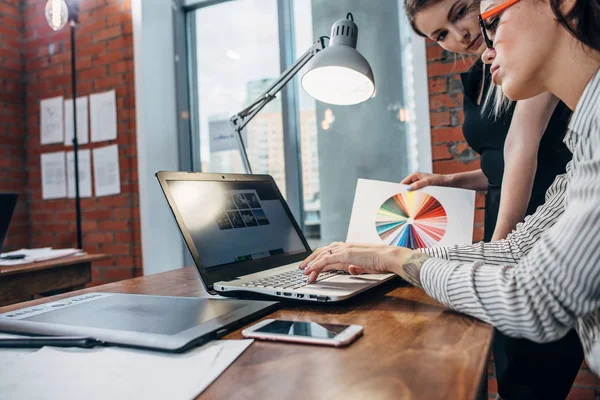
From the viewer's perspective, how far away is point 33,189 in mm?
2975

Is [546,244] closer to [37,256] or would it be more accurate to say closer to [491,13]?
[491,13]

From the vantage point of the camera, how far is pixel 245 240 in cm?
103

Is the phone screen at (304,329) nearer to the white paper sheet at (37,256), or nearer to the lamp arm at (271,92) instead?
the lamp arm at (271,92)

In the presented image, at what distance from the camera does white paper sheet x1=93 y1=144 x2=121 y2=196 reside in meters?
2.61

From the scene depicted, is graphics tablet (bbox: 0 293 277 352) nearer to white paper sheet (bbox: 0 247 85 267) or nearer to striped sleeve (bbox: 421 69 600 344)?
striped sleeve (bbox: 421 69 600 344)

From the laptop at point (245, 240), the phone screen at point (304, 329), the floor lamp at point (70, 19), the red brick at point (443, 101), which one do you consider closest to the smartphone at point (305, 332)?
the phone screen at point (304, 329)

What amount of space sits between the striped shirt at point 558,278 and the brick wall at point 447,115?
122cm

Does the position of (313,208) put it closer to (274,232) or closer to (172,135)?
(172,135)

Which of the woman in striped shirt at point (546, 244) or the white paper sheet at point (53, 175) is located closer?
the woman in striped shirt at point (546, 244)

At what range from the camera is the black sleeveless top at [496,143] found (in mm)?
1084

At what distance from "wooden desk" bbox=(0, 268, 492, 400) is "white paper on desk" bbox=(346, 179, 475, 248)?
0.51 meters

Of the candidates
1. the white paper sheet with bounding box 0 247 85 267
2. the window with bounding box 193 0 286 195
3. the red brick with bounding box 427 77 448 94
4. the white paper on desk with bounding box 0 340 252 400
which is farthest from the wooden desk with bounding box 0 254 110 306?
the red brick with bounding box 427 77 448 94

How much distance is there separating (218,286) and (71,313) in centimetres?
24

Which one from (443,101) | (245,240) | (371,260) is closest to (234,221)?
(245,240)
